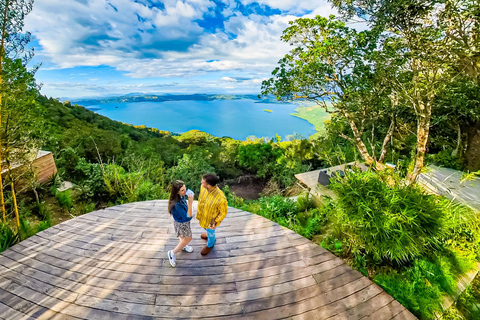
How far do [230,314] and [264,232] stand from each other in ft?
4.79

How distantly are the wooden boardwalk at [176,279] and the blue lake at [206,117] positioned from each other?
25009mm

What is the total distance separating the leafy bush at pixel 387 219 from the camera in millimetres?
2619

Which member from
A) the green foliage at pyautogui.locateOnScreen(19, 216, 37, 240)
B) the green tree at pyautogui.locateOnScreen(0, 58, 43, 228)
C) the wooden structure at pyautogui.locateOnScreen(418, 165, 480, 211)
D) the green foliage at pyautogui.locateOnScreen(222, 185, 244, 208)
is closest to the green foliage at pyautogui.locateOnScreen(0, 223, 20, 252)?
the green foliage at pyautogui.locateOnScreen(19, 216, 37, 240)

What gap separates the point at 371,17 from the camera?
159 inches

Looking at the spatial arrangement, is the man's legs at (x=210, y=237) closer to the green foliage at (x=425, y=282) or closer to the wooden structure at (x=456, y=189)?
the green foliage at (x=425, y=282)

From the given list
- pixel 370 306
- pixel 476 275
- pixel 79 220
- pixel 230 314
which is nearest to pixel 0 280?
pixel 79 220

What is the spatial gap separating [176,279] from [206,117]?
42.1m

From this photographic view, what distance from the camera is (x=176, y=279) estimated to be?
2520mm

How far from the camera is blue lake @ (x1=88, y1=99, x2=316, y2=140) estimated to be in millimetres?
30109

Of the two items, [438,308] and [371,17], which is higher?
[371,17]

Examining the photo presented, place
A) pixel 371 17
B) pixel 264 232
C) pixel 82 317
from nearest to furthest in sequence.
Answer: pixel 82 317 < pixel 264 232 < pixel 371 17

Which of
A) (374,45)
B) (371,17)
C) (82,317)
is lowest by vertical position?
(82,317)

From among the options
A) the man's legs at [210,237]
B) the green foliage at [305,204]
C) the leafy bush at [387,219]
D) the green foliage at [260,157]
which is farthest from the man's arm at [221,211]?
the green foliage at [260,157]

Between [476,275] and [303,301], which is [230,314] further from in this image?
[476,275]
